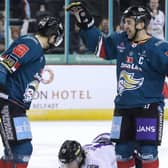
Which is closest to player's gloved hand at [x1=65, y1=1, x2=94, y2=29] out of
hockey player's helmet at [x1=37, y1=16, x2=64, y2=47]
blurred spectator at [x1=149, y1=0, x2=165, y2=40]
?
hockey player's helmet at [x1=37, y1=16, x2=64, y2=47]

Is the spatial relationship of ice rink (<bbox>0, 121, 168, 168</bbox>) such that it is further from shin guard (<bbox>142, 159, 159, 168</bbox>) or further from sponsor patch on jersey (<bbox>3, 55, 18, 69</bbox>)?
sponsor patch on jersey (<bbox>3, 55, 18, 69</bbox>)

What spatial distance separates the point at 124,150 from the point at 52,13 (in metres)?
5.62

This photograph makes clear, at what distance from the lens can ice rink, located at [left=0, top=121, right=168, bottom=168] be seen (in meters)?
5.67

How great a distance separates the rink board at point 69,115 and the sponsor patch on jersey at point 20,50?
454 centimetres

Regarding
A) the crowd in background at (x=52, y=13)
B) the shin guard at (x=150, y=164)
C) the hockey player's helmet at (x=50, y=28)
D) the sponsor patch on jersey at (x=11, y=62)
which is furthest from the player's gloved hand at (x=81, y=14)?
the crowd in background at (x=52, y=13)

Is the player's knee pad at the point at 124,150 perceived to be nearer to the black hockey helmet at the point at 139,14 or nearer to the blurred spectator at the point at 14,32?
the black hockey helmet at the point at 139,14

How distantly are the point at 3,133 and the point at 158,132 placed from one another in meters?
0.93

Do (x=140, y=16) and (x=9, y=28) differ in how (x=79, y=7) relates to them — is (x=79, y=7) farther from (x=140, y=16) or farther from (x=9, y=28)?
(x=9, y=28)

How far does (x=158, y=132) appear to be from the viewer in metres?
4.34

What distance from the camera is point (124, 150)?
14.3 feet

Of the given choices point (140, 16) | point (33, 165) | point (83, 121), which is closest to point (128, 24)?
point (140, 16)

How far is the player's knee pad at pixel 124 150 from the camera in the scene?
436 centimetres

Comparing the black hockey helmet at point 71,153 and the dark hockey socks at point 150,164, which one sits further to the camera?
the dark hockey socks at point 150,164

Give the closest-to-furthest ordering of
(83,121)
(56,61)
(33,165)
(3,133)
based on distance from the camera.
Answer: (3,133), (33,165), (83,121), (56,61)
